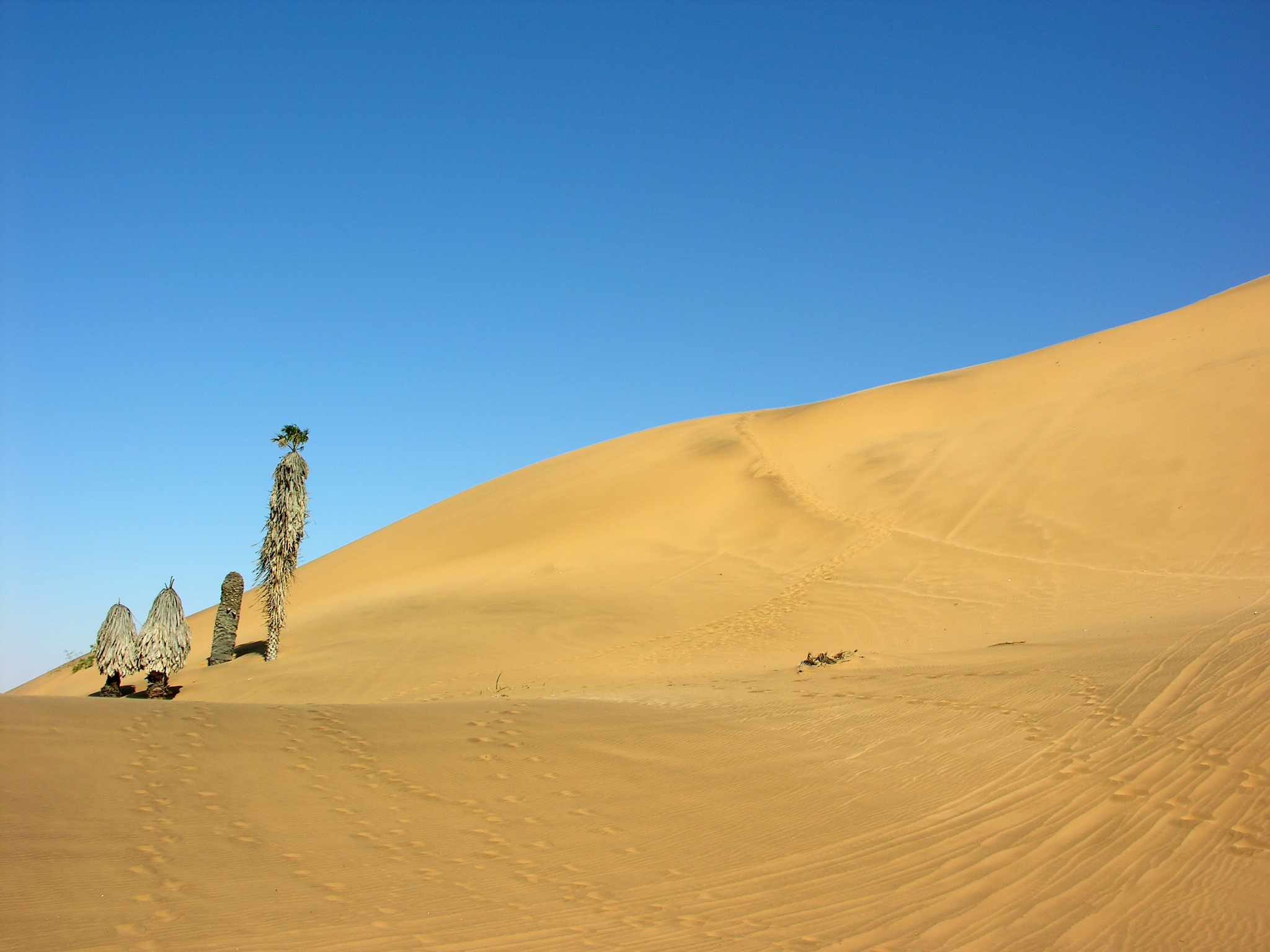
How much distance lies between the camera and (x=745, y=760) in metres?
8.05

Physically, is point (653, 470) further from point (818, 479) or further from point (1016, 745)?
point (1016, 745)

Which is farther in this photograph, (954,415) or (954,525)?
(954,415)

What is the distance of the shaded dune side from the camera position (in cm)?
1554

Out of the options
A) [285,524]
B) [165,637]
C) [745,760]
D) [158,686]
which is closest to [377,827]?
[745,760]

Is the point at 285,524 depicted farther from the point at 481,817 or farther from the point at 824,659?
the point at 481,817

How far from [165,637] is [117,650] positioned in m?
0.67

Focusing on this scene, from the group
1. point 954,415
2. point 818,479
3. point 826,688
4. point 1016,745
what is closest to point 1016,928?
point 1016,745

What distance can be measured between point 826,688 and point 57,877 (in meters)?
8.36

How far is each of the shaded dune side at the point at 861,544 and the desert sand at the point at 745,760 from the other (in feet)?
0.41

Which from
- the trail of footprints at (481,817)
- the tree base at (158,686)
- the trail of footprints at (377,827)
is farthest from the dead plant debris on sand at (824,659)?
the tree base at (158,686)

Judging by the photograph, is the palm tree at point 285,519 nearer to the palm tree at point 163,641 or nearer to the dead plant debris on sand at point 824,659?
the palm tree at point 163,641

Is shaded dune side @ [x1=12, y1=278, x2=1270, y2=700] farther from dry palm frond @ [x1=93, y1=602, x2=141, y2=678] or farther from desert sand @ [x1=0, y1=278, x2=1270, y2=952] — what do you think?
dry palm frond @ [x1=93, y1=602, x2=141, y2=678]

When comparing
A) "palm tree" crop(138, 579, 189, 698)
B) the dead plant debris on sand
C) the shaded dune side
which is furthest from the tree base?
the dead plant debris on sand

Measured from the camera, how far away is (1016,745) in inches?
303
